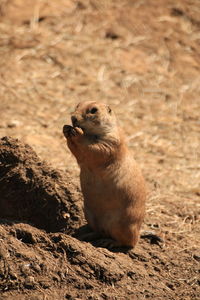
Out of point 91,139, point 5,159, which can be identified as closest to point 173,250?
point 91,139

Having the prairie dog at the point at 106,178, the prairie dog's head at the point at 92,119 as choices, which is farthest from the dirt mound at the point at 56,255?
the prairie dog's head at the point at 92,119

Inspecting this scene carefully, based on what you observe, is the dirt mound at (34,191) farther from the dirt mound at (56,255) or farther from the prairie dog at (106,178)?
the prairie dog at (106,178)

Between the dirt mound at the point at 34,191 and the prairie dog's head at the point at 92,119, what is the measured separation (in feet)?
2.25

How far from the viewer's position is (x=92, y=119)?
5.34 meters

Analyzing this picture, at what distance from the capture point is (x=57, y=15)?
1275cm

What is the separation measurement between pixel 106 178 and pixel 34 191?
84cm

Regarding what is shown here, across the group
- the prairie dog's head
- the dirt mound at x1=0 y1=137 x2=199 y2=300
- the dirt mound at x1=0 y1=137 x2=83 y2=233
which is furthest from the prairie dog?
the dirt mound at x1=0 y1=137 x2=83 y2=233

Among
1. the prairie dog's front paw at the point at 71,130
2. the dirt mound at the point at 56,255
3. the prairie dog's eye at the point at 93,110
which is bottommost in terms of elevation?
the dirt mound at the point at 56,255

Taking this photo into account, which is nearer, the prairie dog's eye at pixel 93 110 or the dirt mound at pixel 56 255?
the dirt mound at pixel 56 255

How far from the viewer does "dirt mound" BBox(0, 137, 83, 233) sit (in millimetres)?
5617

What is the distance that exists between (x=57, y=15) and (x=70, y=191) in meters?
7.81

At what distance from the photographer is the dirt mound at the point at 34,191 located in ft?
18.4

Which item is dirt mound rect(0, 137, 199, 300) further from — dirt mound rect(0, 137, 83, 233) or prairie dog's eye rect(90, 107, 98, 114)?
prairie dog's eye rect(90, 107, 98, 114)

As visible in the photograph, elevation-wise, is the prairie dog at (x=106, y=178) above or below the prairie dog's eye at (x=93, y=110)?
below
